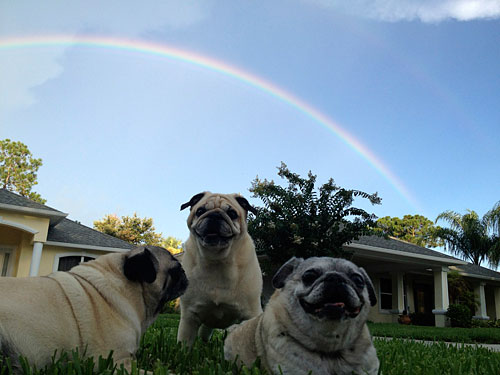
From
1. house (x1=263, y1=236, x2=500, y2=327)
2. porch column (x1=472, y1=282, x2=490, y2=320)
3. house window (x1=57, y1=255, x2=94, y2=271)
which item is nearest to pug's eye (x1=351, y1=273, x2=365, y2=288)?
house (x1=263, y1=236, x2=500, y2=327)

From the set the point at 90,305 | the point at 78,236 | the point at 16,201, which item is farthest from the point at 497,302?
the point at 90,305

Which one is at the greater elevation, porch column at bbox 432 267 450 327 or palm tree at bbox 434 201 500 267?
palm tree at bbox 434 201 500 267

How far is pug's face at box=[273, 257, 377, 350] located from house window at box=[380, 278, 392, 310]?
946 inches

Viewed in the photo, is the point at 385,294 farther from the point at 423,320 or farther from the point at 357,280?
the point at 357,280

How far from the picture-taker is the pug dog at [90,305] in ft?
8.34

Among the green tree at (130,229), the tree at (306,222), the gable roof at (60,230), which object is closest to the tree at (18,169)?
the green tree at (130,229)

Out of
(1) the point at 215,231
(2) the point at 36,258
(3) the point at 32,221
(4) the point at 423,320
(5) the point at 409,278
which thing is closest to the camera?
(1) the point at 215,231

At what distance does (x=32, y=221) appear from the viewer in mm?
19094

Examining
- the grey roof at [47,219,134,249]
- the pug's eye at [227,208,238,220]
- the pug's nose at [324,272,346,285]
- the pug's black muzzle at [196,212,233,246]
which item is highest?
the grey roof at [47,219,134,249]

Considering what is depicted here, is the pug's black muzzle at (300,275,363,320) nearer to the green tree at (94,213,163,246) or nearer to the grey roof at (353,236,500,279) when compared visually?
the grey roof at (353,236,500,279)

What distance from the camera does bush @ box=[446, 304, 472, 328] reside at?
2069 cm

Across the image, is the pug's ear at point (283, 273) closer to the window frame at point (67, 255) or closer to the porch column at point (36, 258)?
the porch column at point (36, 258)

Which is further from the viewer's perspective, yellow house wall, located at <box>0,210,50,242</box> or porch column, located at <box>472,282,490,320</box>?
porch column, located at <box>472,282,490,320</box>

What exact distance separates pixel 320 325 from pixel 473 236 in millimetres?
35981
